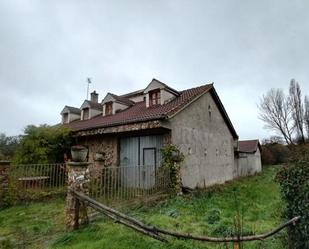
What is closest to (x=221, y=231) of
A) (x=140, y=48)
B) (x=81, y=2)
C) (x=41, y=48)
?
(x=81, y=2)

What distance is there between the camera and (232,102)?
31.9 metres

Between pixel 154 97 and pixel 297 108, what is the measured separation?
33578 millimetres

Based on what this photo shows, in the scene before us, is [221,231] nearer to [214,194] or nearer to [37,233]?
[37,233]

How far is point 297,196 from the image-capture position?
4.68 metres

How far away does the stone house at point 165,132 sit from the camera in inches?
503

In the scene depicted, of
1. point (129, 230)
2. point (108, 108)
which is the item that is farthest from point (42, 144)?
point (129, 230)

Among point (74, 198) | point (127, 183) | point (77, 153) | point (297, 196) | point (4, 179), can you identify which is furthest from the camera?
point (127, 183)

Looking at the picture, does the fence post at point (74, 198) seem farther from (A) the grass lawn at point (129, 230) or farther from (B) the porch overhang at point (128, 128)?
(B) the porch overhang at point (128, 128)

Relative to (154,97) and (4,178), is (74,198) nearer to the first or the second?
(4,178)

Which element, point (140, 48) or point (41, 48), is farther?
point (140, 48)

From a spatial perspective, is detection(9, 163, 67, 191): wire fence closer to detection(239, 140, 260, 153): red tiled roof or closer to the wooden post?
the wooden post

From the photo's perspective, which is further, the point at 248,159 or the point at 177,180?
the point at 248,159

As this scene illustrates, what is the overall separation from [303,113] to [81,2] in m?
39.7

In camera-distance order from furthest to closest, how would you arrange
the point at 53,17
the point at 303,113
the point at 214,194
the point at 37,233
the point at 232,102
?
the point at 303,113 < the point at 232,102 < the point at 214,194 < the point at 53,17 < the point at 37,233
